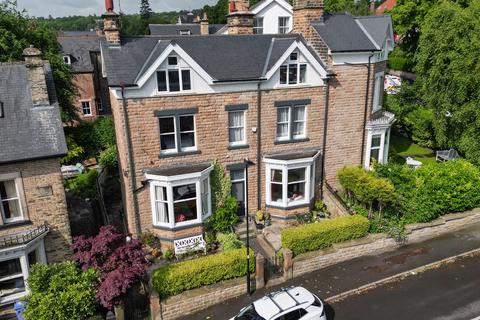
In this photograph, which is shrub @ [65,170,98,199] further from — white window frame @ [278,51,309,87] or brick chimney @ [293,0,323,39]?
brick chimney @ [293,0,323,39]

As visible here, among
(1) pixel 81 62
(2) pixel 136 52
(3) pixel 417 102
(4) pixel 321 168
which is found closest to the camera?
(2) pixel 136 52

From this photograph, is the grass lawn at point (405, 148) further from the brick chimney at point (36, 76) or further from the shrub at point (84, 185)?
the brick chimney at point (36, 76)

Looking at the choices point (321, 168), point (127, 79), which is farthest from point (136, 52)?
point (321, 168)

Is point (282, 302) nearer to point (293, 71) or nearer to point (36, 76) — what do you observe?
point (293, 71)

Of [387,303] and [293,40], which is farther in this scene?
[293,40]

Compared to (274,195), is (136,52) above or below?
above

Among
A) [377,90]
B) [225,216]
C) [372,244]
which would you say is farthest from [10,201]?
[377,90]

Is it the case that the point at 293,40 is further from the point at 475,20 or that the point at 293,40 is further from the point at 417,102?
the point at 417,102
